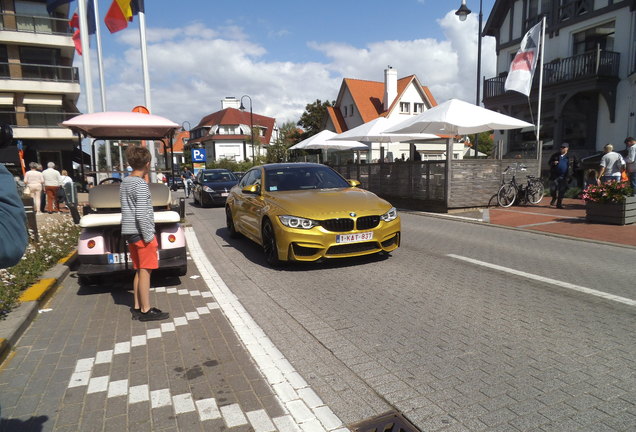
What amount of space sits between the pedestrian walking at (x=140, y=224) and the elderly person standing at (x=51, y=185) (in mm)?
12367

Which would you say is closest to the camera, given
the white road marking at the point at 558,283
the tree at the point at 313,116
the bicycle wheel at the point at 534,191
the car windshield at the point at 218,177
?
the white road marking at the point at 558,283

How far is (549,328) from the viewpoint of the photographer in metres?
3.94

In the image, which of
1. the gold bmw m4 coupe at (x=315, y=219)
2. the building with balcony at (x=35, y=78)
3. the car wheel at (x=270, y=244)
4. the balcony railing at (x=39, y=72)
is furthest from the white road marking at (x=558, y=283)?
the balcony railing at (x=39, y=72)

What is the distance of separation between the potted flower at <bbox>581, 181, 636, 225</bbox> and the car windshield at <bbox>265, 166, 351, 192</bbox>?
6.79 m

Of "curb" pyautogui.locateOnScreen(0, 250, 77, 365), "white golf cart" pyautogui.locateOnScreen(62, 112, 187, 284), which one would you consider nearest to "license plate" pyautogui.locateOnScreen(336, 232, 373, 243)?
"white golf cart" pyautogui.locateOnScreen(62, 112, 187, 284)

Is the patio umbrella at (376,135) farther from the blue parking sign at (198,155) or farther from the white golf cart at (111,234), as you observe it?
the blue parking sign at (198,155)

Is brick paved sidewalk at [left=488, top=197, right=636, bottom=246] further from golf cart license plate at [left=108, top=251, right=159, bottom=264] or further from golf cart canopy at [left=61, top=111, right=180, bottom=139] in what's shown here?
golf cart license plate at [left=108, top=251, right=159, bottom=264]

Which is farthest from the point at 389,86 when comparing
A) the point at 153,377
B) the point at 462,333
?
the point at 153,377

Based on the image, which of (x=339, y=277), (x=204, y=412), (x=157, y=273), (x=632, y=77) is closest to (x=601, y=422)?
(x=204, y=412)

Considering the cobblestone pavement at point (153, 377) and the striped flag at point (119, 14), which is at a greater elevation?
the striped flag at point (119, 14)

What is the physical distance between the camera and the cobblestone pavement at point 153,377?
262 centimetres

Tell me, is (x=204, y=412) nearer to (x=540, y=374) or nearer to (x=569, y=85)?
(x=540, y=374)

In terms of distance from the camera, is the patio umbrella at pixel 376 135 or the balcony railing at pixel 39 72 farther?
the balcony railing at pixel 39 72

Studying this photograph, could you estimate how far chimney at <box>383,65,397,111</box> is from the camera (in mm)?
40406
